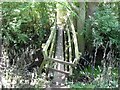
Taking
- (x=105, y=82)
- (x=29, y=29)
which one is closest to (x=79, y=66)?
(x=105, y=82)

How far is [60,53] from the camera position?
60.4 inches

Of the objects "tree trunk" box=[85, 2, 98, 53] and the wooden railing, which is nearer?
the wooden railing

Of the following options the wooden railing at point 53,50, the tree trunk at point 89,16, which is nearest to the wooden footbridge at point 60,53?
the wooden railing at point 53,50

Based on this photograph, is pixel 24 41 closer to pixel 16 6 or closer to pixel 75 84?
pixel 16 6

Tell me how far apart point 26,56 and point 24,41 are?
10cm

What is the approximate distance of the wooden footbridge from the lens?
1392mm

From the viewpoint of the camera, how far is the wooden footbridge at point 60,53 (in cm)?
139

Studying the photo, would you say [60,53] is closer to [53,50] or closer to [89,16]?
[53,50]

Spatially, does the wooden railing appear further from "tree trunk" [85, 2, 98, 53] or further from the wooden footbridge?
"tree trunk" [85, 2, 98, 53]

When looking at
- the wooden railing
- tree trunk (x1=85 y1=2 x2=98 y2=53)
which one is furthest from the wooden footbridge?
tree trunk (x1=85 y1=2 x2=98 y2=53)

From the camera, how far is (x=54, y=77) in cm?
137

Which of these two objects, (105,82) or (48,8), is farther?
(48,8)

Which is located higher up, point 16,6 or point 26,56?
point 16,6

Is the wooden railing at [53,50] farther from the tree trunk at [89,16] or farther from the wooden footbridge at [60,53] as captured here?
the tree trunk at [89,16]
